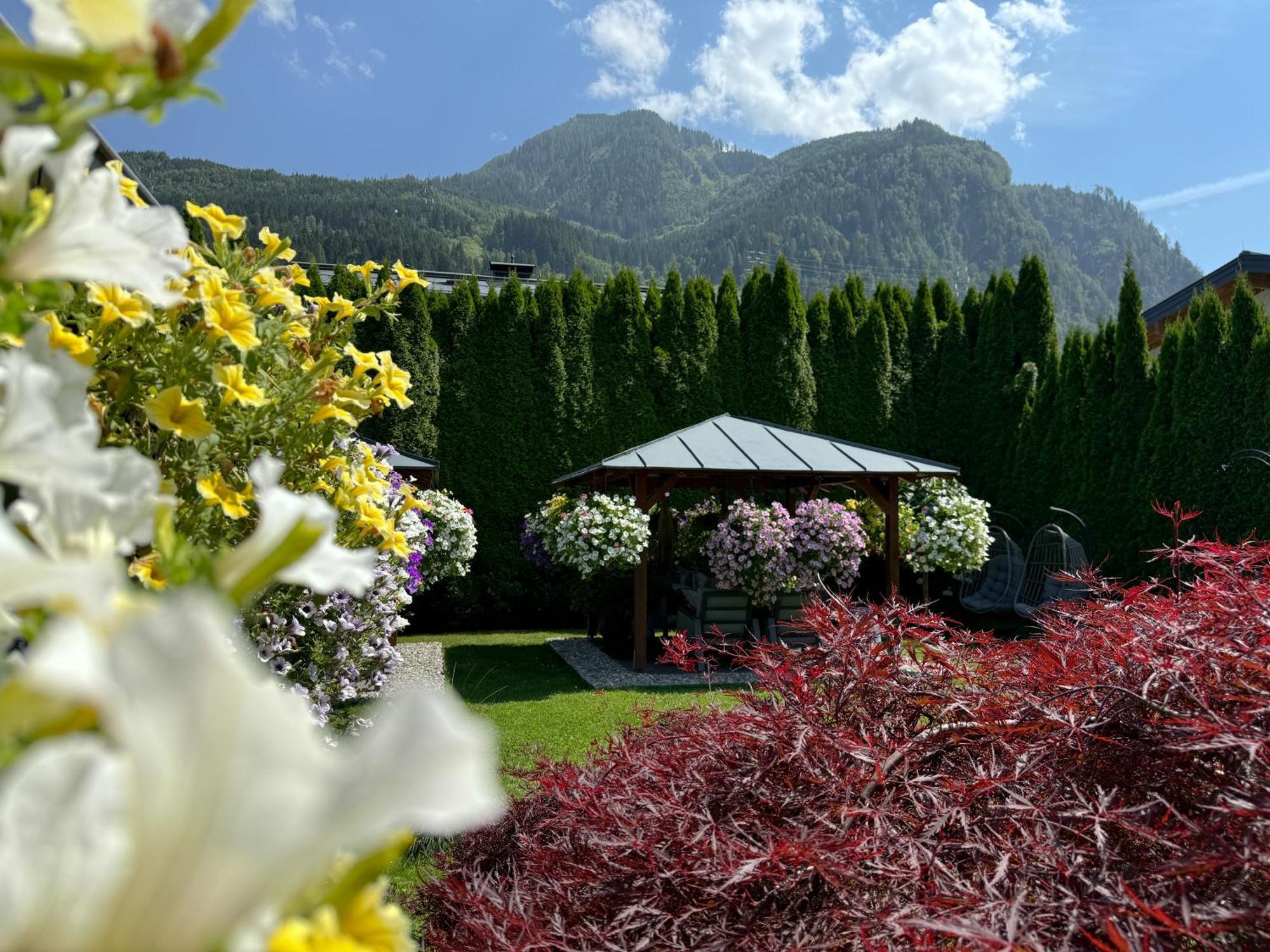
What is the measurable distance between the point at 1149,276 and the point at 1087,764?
12022 centimetres

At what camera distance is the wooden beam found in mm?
8297

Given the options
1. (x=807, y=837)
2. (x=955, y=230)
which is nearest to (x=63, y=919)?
(x=807, y=837)

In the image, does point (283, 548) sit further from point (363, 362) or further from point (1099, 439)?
point (1099, 439)

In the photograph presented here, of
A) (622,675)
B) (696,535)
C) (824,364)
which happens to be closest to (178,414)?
(622,675)

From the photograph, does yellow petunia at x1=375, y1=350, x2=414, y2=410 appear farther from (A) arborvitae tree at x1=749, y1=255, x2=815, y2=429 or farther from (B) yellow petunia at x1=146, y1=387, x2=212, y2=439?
(A) arborvitae tree at x1=749, y1=255, x2=815, y2=429

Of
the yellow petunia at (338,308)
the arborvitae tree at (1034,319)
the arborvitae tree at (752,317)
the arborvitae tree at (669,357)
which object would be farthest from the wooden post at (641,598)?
the arborvitae tree at (1034,319)

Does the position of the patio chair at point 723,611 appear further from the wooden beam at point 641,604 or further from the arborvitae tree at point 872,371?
the arborvitae tree at point 872,371

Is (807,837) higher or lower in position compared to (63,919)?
lower

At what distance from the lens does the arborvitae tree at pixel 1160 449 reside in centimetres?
1023

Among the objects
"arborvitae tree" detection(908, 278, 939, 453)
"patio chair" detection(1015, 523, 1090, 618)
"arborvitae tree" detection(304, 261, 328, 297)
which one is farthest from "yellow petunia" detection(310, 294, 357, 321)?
"arborvitae tree" detection(908, 278, 939, 453)

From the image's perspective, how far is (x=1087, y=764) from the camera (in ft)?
4.32

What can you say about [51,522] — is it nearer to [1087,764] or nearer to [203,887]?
[203,887]

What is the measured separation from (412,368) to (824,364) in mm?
6019

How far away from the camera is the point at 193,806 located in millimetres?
226
